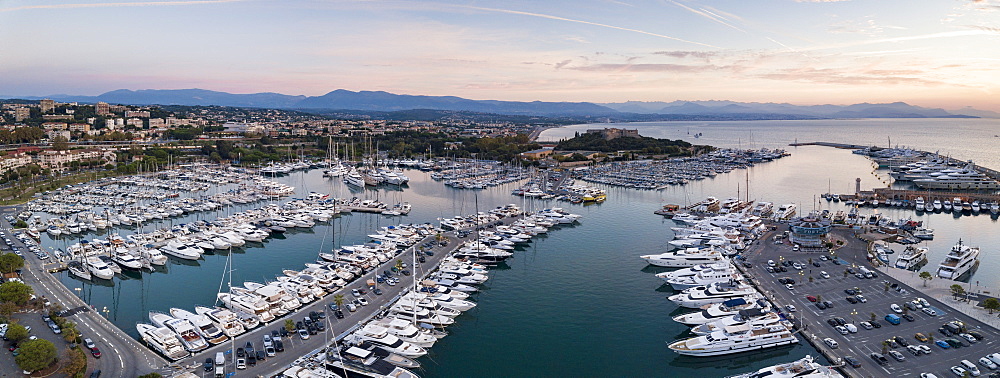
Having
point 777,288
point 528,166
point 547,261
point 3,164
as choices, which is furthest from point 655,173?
point 3,164

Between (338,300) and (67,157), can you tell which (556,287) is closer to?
(338,300)

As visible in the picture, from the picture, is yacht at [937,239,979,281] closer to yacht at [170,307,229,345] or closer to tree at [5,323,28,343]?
yacht at [170,307,229,345]

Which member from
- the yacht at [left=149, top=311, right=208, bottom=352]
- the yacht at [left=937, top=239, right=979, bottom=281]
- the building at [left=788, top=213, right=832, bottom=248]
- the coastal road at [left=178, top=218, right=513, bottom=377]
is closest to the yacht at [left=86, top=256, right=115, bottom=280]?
the coastal road at [left=178, top=218, right=513, bottom=377]

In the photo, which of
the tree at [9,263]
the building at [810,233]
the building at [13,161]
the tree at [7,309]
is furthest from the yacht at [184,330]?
the building at [13,161]

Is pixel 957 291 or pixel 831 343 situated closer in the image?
pixel 831 343

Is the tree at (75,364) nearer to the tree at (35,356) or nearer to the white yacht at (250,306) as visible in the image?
the tree at (35,356)

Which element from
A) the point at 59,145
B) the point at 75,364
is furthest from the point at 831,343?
the point at 59,145

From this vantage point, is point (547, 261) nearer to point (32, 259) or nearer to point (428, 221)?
point (428, 221)
